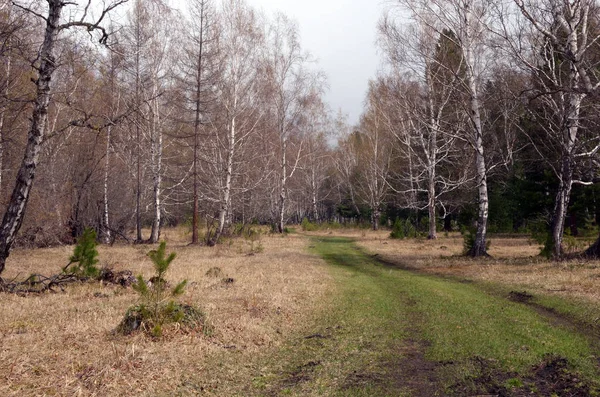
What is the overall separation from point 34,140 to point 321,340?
656cm

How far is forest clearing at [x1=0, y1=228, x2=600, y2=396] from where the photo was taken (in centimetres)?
483

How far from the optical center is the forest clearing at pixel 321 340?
4.83 metres

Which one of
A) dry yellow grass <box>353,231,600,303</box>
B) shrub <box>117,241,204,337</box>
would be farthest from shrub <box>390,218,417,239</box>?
shrub <box>117,241,204,337</box>

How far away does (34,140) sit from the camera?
354 inches

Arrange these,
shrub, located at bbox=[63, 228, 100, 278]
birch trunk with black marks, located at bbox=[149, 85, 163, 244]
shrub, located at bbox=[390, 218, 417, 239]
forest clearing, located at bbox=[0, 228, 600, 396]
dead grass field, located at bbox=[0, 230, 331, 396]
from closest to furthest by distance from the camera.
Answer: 1. dead grass field, located at bbox=[0, 230, 331, 396]
2. forest clearing, located at bbox=[0, 228, 600, 396]
3. shrub, located at bbox=[63, 228, 100, 278]
4. birch trunk with black marks, located at bbox=[149, 85, 163, 244]
5. shrub, located at bbox=[390, 218, 417, 239]

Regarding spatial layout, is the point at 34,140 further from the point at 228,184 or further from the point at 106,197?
the point at 106,197

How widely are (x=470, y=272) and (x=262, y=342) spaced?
378 inches

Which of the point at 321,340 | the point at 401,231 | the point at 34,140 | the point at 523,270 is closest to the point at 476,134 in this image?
the point at 523,270

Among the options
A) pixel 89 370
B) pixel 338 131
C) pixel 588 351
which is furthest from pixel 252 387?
pixel 338 131

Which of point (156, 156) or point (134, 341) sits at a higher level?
point (156, 156)

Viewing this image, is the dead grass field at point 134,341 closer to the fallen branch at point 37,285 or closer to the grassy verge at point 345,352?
the fallen branch at point 37,285

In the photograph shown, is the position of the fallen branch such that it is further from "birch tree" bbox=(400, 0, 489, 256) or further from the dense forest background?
"birch tree" bbox=(400, 0, 489, 256)

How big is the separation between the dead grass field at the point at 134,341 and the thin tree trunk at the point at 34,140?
1311 mm

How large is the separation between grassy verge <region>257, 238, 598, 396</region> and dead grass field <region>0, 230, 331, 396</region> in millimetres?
584
